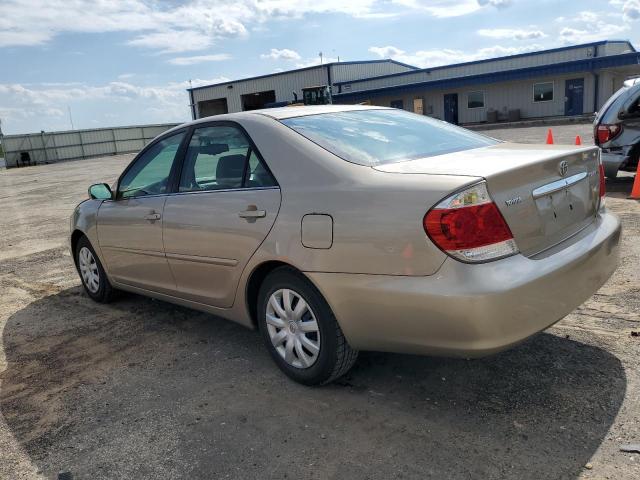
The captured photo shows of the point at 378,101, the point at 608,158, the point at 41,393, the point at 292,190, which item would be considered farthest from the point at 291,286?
the point at 378,101

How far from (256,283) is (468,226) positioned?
1.47m

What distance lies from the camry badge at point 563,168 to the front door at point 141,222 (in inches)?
103

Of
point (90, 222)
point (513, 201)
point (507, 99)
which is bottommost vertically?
point (90, 222)

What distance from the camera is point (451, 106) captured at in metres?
37.9

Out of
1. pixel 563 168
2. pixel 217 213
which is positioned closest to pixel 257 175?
pixel 217 213

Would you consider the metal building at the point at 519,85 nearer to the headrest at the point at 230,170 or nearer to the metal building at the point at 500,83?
the metal building at the point at 500,83

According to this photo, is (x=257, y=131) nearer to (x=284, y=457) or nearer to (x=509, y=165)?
(x=509, y=165)

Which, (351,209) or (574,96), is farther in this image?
(574,96)

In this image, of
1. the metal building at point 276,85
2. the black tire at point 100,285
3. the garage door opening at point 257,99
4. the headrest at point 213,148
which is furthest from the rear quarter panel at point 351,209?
the garage door opening at point 257,99

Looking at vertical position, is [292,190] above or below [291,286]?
above

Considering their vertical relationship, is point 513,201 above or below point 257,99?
below

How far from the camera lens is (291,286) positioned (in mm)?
3164

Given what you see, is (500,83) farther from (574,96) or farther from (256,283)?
(256,283)

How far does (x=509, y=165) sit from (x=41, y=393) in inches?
123
